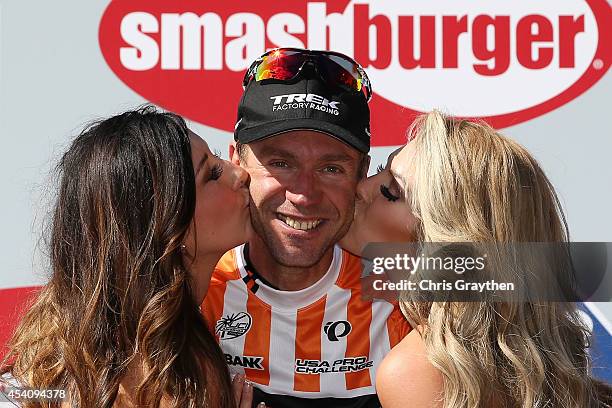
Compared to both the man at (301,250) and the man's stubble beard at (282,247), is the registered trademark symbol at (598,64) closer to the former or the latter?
the man at (301,250)

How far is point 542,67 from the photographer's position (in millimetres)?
1841

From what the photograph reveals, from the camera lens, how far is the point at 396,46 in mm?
1829

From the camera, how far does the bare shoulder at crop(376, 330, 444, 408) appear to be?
129cm

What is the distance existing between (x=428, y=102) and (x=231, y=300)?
2.25 feet

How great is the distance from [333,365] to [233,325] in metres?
0.25

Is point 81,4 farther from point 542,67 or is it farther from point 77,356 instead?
point 542,67

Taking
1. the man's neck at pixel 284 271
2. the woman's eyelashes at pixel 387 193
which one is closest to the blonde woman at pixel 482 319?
the woman's eyelashes at pixel 387 193

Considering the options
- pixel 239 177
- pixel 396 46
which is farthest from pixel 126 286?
pixel 396 46

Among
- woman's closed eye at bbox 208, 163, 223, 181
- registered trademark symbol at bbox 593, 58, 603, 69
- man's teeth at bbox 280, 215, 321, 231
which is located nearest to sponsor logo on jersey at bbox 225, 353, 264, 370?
man's teeth at bbox 280, 215, 321, 231

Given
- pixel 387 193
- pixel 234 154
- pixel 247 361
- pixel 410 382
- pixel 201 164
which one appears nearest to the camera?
pixel 410 382

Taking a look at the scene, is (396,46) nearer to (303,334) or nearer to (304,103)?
(304,103)

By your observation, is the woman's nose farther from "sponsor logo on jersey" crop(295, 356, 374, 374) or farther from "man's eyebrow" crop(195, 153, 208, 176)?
"sponsor logo on jersey" crop(295, 356, 374, 374)

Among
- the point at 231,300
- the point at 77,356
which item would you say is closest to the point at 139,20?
the point at 231,300

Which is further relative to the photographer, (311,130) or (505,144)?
(311,130)
